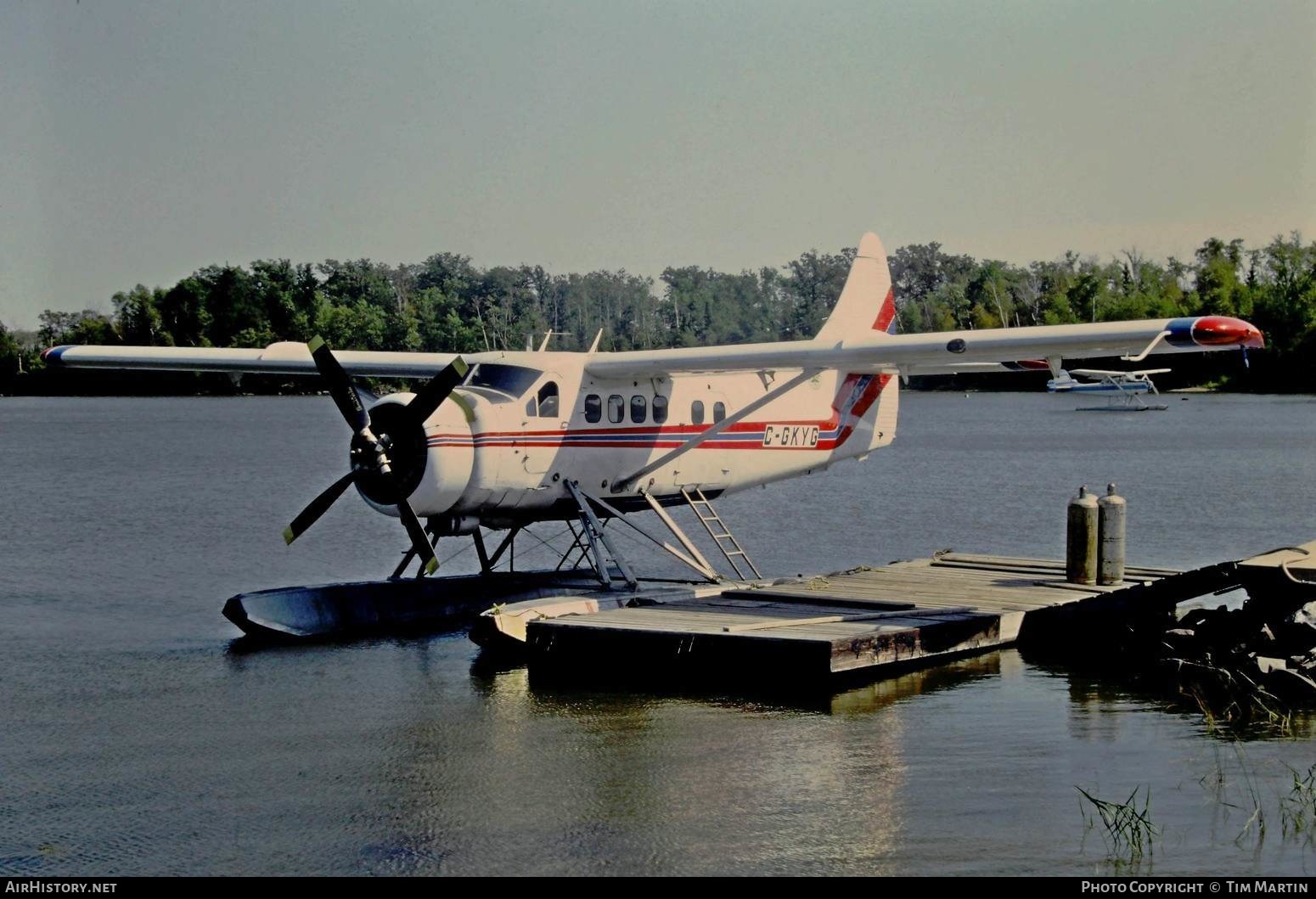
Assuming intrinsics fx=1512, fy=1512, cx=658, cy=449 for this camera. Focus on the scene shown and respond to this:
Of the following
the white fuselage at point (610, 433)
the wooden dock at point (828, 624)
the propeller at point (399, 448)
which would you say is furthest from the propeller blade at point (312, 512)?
the wooden dock at point (828, 624)

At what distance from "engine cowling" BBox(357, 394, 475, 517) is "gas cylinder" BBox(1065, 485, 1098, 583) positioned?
5.98 metres

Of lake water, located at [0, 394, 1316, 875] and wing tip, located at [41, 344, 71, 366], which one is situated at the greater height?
wing tip, located at [41, 344, 71, 366]

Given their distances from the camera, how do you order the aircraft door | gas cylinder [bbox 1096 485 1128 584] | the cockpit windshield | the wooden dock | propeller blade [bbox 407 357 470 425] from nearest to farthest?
the wooden dock → propeller blade [bbox 407 357 470 425] → gas cylinder [bbox 1096 485 1128 584] → the aircraft door → the cockpit windshield

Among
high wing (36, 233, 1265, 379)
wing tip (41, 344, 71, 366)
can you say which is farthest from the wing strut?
wing tip (41, 344, 71, 366)

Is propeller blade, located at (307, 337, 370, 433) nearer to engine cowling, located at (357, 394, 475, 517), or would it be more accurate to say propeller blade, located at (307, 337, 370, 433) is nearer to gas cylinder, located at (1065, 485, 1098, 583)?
engine cowling, located at (357, 394, 475, 517)

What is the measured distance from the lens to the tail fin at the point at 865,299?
61.1 ft

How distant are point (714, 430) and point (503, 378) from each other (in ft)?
8.47

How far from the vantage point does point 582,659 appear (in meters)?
13.0

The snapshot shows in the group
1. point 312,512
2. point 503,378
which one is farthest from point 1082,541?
point 312,512

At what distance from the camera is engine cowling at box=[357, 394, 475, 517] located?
1384 centimetres

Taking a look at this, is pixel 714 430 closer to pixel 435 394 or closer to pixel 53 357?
pixel 435 394

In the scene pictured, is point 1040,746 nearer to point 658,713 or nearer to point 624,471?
point 658,713

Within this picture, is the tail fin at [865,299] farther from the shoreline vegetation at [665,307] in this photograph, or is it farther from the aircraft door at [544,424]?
the shoreline vegetation at [665,307]

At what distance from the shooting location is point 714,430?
53.8 ft
